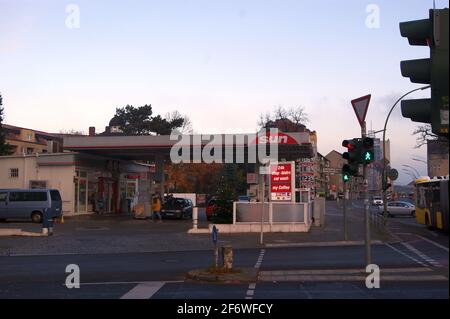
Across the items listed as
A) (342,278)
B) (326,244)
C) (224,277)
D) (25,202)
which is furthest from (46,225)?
(342,278)

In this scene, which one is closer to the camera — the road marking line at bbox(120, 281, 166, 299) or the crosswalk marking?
the road marking line at bbox(120, 281, 166, 299)

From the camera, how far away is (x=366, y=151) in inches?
580

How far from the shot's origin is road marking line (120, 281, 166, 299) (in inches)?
444

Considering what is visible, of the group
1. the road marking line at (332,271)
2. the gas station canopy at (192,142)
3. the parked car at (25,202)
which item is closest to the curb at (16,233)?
the parked car at (25,202)

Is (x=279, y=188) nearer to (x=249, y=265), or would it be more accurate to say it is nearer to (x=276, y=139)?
(x=276, y=139)

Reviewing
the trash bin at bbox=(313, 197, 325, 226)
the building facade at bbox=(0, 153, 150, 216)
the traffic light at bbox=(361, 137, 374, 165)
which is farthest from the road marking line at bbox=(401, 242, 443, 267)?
the building facade at bbox=(0, 153, 150, 216)

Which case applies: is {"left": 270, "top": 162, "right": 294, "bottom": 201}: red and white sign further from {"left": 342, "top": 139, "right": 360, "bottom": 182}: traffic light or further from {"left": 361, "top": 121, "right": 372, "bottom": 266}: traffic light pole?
{"left": 361, "top": 121, "right": 372, "bottom": 266}: traffic light pole

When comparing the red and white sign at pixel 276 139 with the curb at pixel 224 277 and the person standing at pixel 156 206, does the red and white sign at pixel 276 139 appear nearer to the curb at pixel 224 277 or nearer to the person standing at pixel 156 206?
the person standing at pixel 156 206

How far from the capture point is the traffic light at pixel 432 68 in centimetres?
506

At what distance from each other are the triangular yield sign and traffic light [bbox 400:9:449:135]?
25.1 feet

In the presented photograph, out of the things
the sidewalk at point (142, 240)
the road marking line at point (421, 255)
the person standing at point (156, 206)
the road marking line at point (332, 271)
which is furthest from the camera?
the person standing at point (156, 206)

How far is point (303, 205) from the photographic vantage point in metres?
28.8

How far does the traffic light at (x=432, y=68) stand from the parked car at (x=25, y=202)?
104 feet
